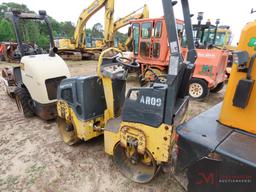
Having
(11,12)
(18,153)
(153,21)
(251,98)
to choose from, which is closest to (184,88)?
(251,98)

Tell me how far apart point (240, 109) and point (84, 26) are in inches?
447

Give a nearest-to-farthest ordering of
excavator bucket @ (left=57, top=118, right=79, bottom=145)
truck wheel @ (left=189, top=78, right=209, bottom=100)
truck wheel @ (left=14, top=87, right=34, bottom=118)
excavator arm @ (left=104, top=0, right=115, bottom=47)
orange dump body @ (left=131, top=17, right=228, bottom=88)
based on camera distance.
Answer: excavator bucket @ (left=57, top=118, right=79, bottom=145) → truck wheel @ (left=14, top=87, right=34, bottom=118) → orange dump body @ (left=131, top=17, right=228, bottom=88) → truck wheel @ (left=189, top=78, right=209, bottom=100) → excavator arm @ (left=104, top=0, right=115, bottom=47)

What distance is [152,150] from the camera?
6.31ft

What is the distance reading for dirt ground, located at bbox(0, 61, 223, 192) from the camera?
7.02 feet

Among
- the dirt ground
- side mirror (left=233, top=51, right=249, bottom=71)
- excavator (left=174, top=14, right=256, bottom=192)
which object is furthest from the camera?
the dirt ground

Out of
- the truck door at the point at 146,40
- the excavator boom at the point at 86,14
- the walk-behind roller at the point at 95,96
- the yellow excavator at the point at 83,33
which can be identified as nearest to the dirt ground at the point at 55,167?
the walk-behind roller at the point at 95,96

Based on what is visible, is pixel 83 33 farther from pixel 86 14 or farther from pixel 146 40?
pixel 146 40

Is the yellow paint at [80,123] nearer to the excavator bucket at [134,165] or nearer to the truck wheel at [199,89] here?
the excavator bucket at [134,165]

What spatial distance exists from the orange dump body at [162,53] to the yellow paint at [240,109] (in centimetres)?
336

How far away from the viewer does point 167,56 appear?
233 inches

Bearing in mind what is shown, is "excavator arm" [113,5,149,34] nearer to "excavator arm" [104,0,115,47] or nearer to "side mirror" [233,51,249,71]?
"excavator arm" [104,0,115,47]

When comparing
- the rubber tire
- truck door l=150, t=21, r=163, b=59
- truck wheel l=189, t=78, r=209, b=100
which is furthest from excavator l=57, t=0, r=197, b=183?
the rubber tire

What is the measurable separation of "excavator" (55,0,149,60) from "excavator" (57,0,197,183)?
7.52 m

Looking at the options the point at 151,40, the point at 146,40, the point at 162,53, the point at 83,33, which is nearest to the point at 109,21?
the point at 83,33
